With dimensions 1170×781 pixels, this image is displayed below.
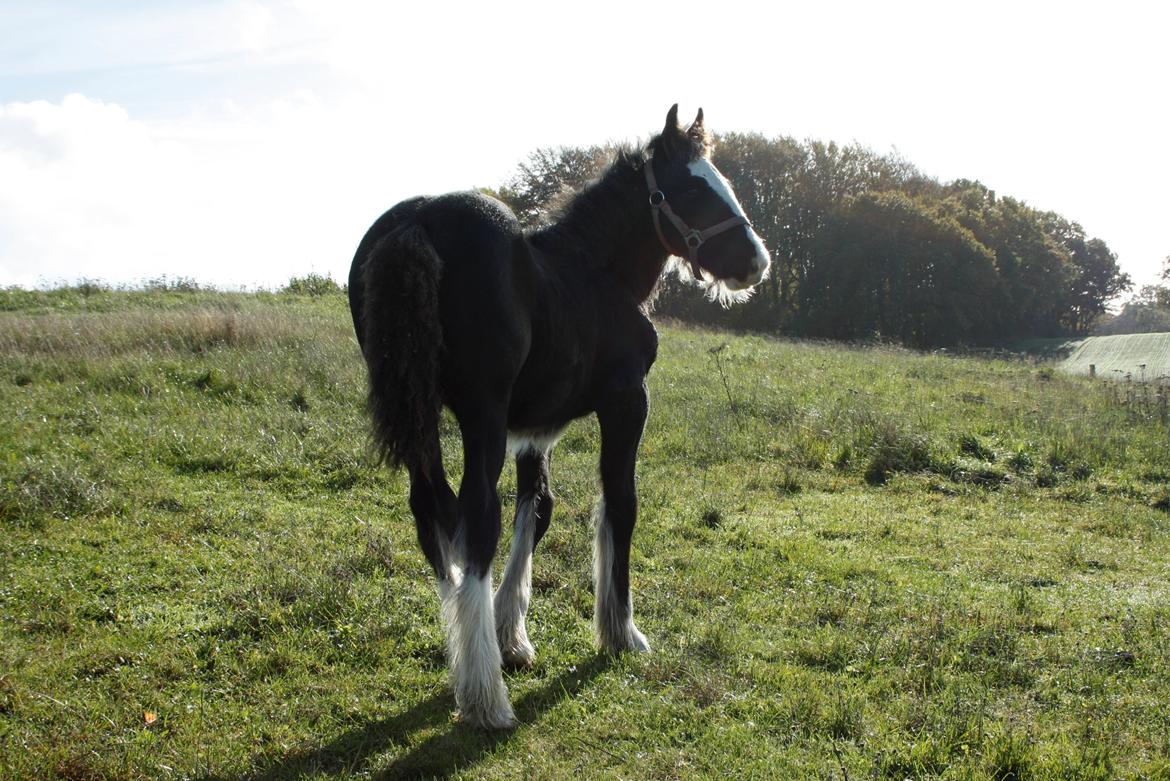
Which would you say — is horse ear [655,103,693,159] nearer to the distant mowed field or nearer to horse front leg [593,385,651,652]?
horse front leg [593,385,651,652]

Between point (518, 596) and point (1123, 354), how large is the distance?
38.4 m

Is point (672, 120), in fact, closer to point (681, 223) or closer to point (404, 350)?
point (681, 223)

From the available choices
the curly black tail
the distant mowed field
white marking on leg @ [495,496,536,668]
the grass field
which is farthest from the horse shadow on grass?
the distant mowed field

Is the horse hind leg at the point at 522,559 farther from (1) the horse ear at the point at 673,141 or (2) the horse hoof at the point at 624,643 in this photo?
(1) the horse ear at the point at 673,141

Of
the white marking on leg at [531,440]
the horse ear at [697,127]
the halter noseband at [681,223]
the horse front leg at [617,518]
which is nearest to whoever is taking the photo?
the white marking on leg at [531,440]

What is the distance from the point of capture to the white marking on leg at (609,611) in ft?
16.2

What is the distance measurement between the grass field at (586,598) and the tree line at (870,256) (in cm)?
3042

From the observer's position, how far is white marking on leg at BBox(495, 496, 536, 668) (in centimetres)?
473

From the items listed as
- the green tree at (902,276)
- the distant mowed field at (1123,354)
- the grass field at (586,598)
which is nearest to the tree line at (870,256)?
the green tree at (902,276)

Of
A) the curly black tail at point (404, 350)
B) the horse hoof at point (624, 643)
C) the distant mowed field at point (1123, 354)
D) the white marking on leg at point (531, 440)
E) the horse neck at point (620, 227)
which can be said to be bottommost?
the distant mowed field at point (1123, 354)

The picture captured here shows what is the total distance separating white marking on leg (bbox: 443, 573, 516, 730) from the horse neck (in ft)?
6.71

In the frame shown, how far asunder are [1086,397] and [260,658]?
53.7 ft

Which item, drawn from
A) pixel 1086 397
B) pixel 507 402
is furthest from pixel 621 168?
pixel 1086 397

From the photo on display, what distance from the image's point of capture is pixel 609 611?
4.93 metres
